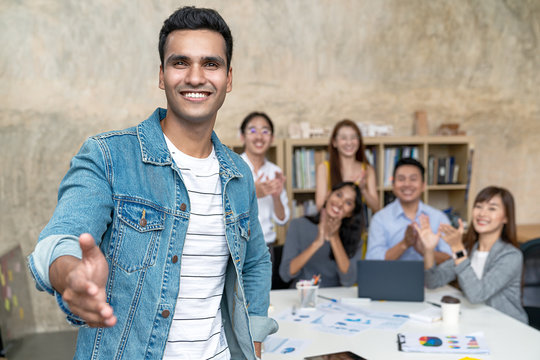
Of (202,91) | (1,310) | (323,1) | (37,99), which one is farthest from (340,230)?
(37,99)

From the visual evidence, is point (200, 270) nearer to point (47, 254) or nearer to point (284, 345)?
point (47, 254)

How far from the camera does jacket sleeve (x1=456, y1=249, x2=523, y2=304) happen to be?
95.9 inches

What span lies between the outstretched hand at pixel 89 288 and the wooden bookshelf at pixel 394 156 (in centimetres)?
368

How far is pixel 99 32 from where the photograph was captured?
14.8ft

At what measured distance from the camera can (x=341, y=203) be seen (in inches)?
123

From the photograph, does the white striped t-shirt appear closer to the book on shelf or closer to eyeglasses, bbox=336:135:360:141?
eyeglasses, bbox=336:135:360:141

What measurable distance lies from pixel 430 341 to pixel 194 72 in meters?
1.44

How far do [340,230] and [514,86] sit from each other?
10.5 ft

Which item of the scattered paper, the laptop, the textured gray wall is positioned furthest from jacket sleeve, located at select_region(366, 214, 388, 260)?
the textured gray wall

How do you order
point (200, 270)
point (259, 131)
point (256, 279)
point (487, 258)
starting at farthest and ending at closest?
1. point (259, 131)
2. point (487, 258)
3. point (256, 279)
4. point (200, 270)

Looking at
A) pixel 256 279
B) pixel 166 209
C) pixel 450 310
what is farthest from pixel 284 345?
pixel 166 209

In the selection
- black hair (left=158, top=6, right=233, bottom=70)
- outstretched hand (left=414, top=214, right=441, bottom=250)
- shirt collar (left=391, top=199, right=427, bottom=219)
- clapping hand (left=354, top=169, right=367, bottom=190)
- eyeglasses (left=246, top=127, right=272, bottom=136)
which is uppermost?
black hair (left=158, top=6, right=233, bottom=70)

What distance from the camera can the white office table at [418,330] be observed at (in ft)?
5.97

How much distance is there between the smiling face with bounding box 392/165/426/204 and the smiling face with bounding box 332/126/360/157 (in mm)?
735
